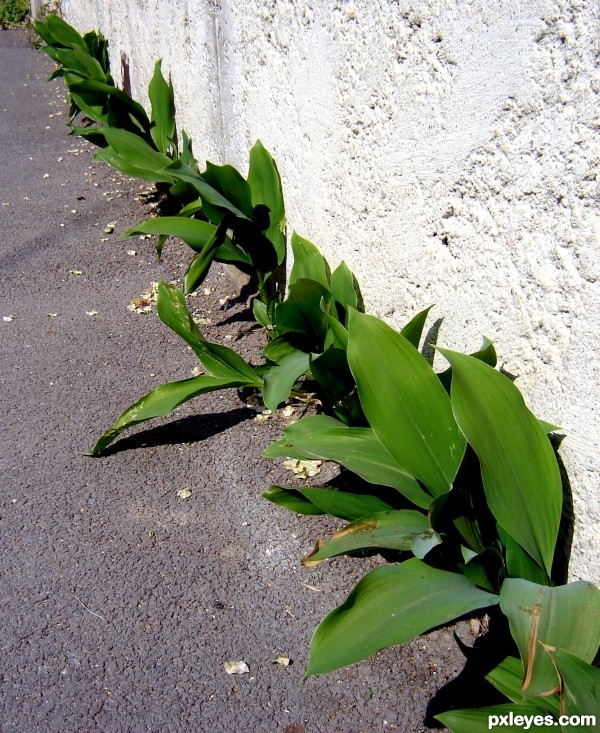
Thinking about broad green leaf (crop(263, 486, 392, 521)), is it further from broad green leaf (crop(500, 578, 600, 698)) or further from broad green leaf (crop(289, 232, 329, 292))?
broad green leaf (crop(289, 232, 329, 292))

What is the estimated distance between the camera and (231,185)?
10.8ft

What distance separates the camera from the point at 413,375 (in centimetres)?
192

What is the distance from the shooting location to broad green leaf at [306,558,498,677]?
5.11 feet

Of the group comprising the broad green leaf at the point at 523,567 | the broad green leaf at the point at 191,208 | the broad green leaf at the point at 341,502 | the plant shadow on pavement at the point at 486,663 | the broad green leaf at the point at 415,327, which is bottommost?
the plant shadow on pavement at the point at 486,663

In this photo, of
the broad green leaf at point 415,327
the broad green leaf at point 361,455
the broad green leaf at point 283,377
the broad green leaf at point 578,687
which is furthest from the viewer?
the broad green leaf at point 283,377

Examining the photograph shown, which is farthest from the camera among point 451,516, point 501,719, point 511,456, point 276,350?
point 276,350

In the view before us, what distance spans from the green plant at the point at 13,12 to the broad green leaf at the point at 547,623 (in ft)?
47.5

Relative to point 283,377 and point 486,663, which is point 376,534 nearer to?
point 486,663

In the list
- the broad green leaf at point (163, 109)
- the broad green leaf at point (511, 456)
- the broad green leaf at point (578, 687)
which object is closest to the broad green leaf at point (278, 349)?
the broad green leaf at point (511, 456)

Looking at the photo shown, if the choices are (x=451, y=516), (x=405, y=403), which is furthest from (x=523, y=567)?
(x=405, y=403)

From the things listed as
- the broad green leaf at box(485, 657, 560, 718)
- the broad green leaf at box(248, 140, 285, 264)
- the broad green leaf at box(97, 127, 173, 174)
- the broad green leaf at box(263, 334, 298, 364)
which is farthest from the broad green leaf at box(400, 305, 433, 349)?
the broad green leaf at box(97, 127, 173, 174)

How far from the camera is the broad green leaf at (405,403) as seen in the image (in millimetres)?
1885

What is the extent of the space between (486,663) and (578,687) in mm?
533

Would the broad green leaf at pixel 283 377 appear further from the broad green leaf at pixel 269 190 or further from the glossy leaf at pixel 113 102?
the glossy leaf at pixel 113 102
